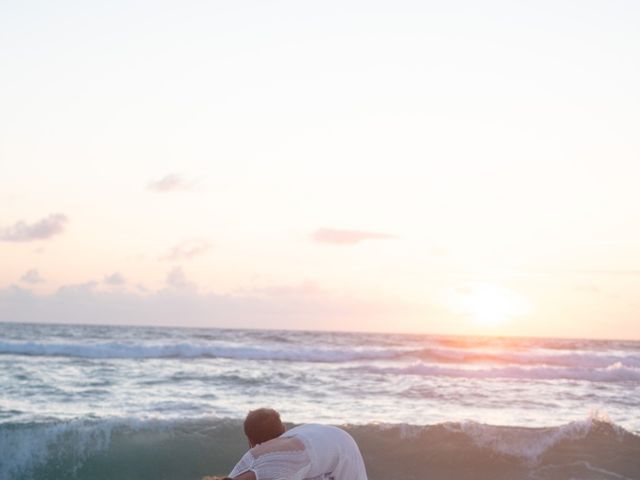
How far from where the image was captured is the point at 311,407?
15.9m

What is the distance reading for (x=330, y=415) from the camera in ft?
48.3

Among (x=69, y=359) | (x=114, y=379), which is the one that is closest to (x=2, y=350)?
(x=69, y=359)

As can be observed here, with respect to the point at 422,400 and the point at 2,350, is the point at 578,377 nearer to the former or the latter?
the point at 422,400

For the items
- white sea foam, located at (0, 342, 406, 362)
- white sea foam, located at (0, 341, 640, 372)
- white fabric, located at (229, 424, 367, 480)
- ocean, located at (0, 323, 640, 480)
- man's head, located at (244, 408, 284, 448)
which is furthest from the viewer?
white sea foam, located at (0, 342, 406, 362)

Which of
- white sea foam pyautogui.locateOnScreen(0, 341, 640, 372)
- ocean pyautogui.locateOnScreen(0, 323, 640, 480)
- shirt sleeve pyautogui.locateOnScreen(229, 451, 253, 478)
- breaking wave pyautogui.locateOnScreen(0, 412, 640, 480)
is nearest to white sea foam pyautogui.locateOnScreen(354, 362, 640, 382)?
ocean pyautogui.locateOnScreen(0, 323, 640, 480)

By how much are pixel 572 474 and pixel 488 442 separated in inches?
47.4

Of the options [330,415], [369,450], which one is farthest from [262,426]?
[330,415]

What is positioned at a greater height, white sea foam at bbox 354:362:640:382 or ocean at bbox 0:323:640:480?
white sea foam at bbox 354:362:640:382

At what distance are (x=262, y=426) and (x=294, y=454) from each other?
0.85ft

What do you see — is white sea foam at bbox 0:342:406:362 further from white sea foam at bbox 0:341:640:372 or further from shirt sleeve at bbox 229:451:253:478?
shirt sleeve at bbox 229:451:253:478

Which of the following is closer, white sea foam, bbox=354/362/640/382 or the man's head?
the man's head

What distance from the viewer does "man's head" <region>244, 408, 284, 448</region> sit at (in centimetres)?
498

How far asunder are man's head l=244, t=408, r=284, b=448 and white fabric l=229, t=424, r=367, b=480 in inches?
2.9

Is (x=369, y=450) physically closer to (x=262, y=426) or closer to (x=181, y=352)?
(x=262, y=426)
